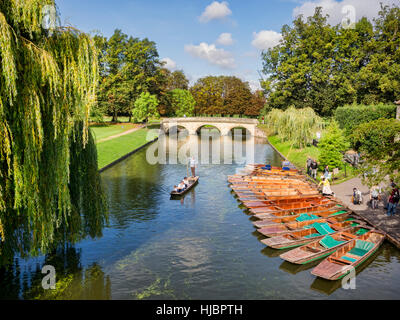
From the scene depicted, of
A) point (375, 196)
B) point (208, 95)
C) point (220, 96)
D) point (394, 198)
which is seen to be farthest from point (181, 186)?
point (220, 96)

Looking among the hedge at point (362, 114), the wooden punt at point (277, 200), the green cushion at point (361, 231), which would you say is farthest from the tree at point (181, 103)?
the green cushion at point (361, 231)

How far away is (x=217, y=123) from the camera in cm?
6462

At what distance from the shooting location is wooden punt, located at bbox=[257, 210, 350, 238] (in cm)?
1537

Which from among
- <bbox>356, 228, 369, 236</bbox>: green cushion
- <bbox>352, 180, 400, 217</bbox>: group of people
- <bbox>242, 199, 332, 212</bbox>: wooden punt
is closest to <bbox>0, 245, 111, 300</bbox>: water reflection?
<bbox>242, 199, 332, 212</bbox>: wooden punt

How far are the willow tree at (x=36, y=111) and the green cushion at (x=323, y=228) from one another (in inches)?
419

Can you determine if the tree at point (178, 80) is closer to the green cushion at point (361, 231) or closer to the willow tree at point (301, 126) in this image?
the willow tree at point (301, 126)

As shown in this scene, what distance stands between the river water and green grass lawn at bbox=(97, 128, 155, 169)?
15.0m

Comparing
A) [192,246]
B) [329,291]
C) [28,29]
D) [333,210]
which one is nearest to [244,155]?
[333,210]

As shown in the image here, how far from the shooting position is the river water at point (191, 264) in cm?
1138

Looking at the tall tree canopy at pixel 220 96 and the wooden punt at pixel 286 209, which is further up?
the tall tree canopy at pixel 220 96

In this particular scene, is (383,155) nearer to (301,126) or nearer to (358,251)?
(358,251)

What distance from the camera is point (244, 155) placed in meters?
42.4

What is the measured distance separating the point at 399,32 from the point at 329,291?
4844 centimetres
